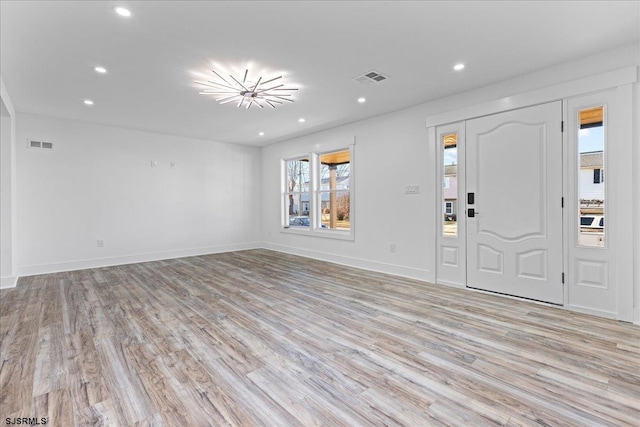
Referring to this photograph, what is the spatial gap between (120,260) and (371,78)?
549 centimetres

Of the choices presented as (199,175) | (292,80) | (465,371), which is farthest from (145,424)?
(199,175)

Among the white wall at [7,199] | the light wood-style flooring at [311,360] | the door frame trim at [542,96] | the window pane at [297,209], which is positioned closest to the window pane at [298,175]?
the window pane at [297,209]

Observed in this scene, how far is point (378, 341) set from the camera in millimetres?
2475

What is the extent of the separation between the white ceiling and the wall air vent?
2.85ft

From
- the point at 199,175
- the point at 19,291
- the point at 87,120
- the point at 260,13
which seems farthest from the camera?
the point at 199,175

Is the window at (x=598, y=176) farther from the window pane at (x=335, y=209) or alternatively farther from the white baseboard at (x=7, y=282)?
the white baseboard at (x=7, y=282)

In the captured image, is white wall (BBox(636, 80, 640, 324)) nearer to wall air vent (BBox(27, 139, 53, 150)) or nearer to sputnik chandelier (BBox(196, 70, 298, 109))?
sputnik chandelier (BBox(196, 70, 298, 109))

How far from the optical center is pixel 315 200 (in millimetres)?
6434

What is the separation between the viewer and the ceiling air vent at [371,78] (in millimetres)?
3410

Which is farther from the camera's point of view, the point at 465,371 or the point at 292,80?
the point at 292,80

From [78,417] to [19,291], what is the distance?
3.60 metres

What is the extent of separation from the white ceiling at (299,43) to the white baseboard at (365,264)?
250 centimetres

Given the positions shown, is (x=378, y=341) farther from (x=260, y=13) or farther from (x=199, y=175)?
(x=199, y=175)

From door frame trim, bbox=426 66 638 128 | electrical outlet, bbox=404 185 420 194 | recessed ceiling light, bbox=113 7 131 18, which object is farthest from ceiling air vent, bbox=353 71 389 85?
recessed ceiling light, bbox=113 7 131 18
